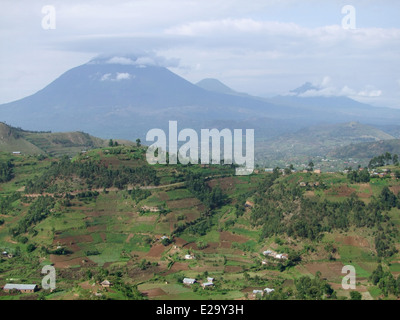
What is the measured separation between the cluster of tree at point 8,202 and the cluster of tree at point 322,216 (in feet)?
60.2

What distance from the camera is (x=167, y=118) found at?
16525 cm

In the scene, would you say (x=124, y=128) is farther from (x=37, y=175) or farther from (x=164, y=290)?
(x=164, y=290)

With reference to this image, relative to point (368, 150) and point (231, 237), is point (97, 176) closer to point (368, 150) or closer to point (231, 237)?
point (231, 237)

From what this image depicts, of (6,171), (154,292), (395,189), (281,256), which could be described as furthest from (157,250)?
(6,171)

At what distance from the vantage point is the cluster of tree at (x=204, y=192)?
39.7 m

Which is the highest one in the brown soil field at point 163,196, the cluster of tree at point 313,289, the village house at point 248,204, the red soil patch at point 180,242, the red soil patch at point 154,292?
the brown soil field at point 163,196

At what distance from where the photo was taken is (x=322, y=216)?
32.8 meters

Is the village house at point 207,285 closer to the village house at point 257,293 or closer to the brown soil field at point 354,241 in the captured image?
the village house at point 257,293

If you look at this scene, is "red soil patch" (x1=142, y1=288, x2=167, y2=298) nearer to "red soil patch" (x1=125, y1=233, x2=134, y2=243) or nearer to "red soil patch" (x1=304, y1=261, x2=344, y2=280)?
"red soil patch" (x1=125, y1=233, x2=134, y2=243)

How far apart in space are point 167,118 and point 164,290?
463 feet

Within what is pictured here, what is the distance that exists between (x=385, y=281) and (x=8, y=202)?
92.4 ft

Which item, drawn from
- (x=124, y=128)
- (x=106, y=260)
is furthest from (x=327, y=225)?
(x=124, y=128)

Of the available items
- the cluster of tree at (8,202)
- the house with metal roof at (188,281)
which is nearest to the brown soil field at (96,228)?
the cluster of tree at (8,202)

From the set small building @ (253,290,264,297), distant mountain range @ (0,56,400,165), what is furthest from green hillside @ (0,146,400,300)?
distant mountain range @ (0,56,400,165)
